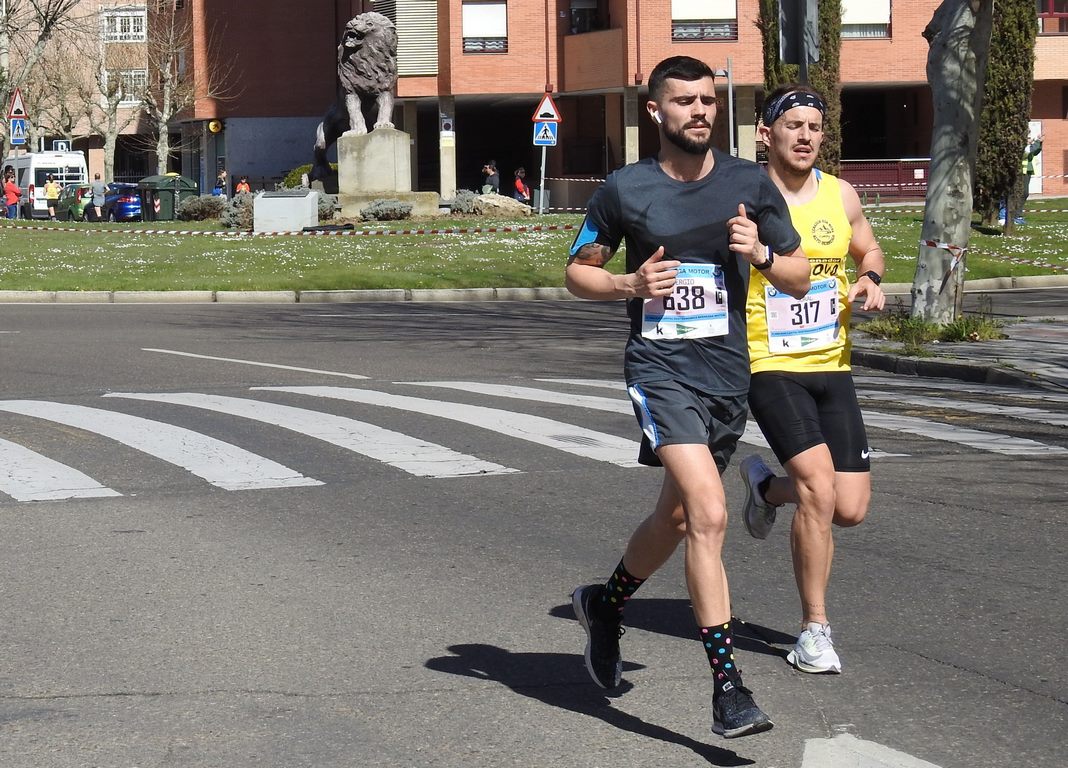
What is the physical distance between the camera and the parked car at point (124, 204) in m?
51.3

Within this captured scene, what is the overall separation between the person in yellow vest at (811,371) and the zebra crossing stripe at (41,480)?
4.12 meters

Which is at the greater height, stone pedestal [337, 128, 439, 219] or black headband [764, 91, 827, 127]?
stone pedestal [337, 128, 439, 219]

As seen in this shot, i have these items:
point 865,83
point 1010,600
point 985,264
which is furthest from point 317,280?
point 865,83

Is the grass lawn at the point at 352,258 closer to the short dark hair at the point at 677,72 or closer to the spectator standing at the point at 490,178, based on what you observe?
the spectator standing at the point at 490,178

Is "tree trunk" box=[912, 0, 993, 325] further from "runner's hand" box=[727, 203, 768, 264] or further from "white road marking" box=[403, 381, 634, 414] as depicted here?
"runner's hand" box=[727, 203, 768, 264]

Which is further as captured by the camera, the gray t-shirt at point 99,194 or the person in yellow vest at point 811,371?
the gray t-shirt at point 99,194

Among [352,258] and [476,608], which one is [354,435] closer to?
[476,608]

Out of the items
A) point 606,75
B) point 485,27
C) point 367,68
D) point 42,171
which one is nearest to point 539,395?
point 367,68

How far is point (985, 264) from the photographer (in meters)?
26.0

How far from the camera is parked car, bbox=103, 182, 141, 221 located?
51.3 meters

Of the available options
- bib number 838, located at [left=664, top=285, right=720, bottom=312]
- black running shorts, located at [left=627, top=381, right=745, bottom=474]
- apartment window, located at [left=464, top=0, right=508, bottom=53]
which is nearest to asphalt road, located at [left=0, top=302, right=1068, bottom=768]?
black running shorts, located at [left=627, top=381, right=745, bottom=474]

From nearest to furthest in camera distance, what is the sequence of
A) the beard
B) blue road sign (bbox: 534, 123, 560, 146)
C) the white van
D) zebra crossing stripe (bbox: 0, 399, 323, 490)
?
the beard → zebra crossing stripe (bbox: 0, 399, 323, 490) → blue road sign (bbox: 534, 123, 560, 146) → the white van

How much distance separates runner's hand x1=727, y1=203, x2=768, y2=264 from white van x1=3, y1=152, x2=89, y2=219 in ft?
193

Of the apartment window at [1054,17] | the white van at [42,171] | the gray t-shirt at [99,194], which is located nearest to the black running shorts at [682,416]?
the gray t-shirt at [99,194]
